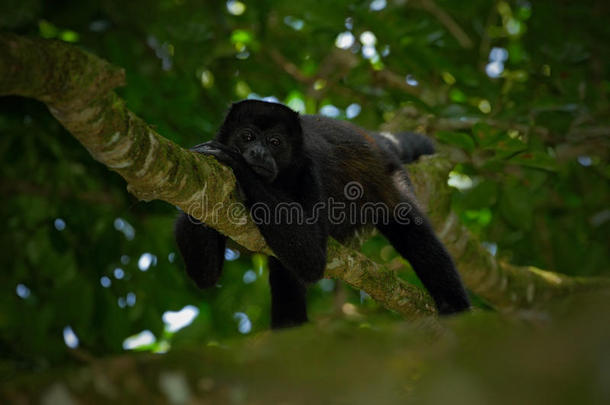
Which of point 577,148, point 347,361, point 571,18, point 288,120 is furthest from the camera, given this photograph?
point 571,18

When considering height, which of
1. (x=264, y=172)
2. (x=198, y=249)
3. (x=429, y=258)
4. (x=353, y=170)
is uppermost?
(x=264, y=172)

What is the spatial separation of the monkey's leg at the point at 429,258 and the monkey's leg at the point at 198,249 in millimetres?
1485

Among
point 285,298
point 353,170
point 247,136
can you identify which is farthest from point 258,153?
point 285,298

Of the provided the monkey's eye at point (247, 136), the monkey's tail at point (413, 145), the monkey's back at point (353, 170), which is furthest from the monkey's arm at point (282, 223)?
the monkey's tail at point (413, 145)

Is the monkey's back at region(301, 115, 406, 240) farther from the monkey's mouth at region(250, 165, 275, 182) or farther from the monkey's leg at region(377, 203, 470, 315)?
the monkey's mouth at region(250, 165, 275, 182)

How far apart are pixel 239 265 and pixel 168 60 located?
200 centimetres

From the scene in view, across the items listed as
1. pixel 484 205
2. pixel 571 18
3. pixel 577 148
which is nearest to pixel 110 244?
pixel 484 205

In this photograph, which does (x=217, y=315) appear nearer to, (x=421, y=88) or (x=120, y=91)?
(x=120, y=91)

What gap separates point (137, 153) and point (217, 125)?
9.53ft

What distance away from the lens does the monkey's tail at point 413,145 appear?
16.1 feet

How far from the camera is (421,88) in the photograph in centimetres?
601

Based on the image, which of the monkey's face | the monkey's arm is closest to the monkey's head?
the monkey's face

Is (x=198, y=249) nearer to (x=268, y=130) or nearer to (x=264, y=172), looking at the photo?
(x=264, y=172)

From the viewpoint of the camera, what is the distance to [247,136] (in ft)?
12.2
